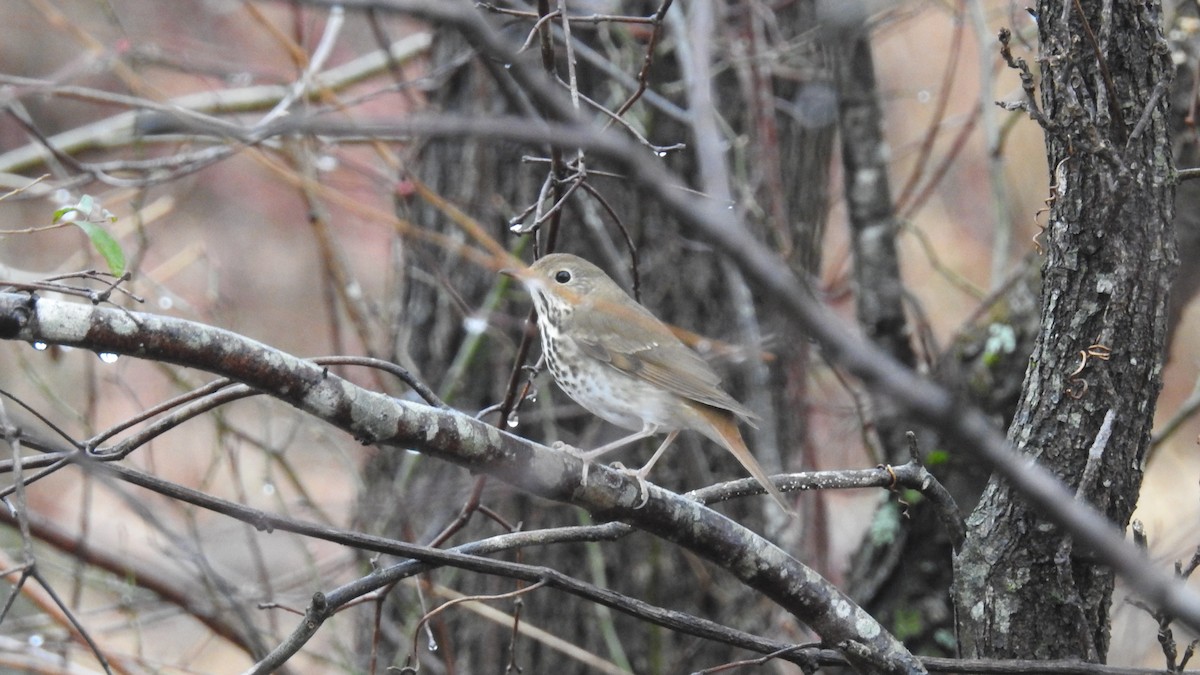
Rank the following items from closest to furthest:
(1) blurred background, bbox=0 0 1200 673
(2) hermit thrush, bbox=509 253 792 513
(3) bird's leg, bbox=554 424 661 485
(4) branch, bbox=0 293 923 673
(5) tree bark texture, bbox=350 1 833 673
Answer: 1. (4) branch, bbox=0 293 923 673
2. (3) bird's leg, bbox=554 424 661 485
3. (2) hermit thrush, bbox=509 253 792 513
4. (1) blurred background, bbox=0 0 1200 673
5. (5) tree bark texture, bbox=350 1 833 673

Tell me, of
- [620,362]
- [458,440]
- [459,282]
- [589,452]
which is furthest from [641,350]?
[459,282]

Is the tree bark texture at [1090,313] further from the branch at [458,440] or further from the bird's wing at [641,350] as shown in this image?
the bird's wing at [641,350]

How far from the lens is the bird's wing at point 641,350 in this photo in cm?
314

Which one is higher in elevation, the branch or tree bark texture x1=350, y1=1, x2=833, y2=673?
tree bark texture x1=350, y1=1, x2=833, y2=673

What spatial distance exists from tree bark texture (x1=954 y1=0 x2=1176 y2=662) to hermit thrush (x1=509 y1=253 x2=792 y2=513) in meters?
0.94

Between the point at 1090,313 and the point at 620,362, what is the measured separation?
1.41 m

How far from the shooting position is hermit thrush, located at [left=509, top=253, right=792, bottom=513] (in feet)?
10.2

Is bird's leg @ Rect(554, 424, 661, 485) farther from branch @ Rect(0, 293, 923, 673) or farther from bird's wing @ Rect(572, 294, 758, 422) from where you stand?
bird's wing @ Rect(572, 294, 758, 422)

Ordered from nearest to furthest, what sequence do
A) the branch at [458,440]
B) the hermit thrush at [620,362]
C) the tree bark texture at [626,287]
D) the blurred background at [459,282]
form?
the branch at [458,440] → the hermit thrush at [620,362] → the blurred background at [459,282] → the tree bark texture at [626,287]

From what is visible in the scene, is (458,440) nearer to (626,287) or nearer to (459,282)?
(626,287)

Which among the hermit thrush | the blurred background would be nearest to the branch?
the hermit thrush

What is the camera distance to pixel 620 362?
321 centimetres

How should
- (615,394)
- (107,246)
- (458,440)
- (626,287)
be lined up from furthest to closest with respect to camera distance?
(626,287)
(615,394)
(107,246)
(458,440)

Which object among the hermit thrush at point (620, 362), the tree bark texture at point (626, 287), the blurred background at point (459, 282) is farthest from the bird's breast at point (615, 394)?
the tree bark texture at point (626, 287)
